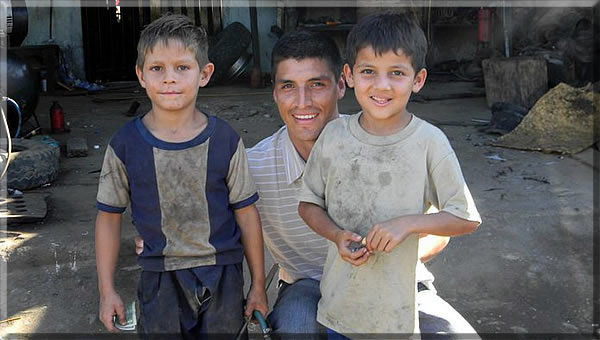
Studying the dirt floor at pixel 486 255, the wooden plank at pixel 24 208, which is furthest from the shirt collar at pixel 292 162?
the wooden plank at pixel 24 208

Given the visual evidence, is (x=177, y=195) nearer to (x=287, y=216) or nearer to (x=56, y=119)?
(x=287, y=216)

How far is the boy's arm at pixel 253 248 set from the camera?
2.28 meters

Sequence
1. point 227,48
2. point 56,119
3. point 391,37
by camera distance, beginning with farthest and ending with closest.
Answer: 1. point 227,48
2. point 56,119
3. point 391,37

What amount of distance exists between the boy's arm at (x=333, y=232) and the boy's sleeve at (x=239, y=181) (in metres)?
0.18

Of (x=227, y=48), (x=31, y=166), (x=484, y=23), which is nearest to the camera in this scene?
(x=31, y=166)

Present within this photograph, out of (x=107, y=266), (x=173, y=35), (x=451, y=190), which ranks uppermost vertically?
(x=173, y=35)

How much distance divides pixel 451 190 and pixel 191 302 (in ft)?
2.79

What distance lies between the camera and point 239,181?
2.22 m

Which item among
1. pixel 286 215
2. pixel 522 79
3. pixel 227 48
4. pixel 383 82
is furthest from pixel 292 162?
pixel 227 48

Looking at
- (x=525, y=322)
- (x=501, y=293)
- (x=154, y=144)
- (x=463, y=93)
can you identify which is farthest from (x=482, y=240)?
(x=463, y=93)

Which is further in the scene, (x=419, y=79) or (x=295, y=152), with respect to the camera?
(x=295, y=152)

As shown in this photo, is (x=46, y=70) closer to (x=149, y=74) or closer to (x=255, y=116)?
(x=255, y=116)

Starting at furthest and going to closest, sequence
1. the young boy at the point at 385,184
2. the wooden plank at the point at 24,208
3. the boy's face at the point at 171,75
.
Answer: the wooden plank at the point at 24,208 < the boy's face at the point at 171,75 < the young boy at the point at 385,184

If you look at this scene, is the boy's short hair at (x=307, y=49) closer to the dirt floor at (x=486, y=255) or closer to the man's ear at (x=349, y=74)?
the man's ear at (x=349, y=74)
